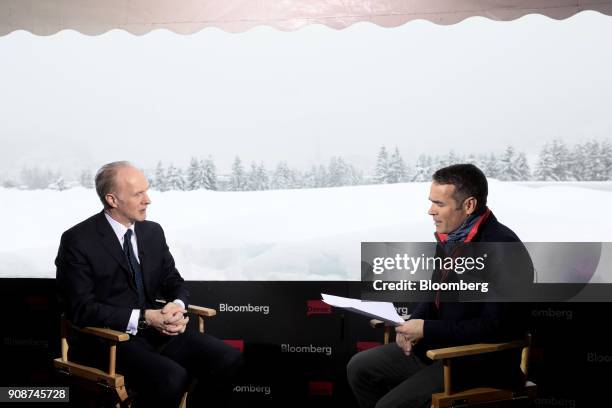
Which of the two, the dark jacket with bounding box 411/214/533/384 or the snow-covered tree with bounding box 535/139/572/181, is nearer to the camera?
the dark jacket with bounding box 411/214/533/384

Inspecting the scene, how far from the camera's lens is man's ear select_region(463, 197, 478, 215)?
303 centimetres

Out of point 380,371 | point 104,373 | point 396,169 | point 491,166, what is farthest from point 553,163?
point 104,373

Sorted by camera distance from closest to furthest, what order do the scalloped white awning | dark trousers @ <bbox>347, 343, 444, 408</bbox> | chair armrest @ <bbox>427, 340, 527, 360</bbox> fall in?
chair armrest @ <bbox>427, 340, 527, 360</bbox>, dark trousers @ <bbox>347, 343, 444, 408</bbox>, the scalloped white awning

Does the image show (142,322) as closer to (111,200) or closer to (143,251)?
(143,251)

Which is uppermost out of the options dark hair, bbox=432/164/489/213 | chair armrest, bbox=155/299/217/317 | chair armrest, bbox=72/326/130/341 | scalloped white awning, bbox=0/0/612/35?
scalloped white awning, bbox=0/0/612/35

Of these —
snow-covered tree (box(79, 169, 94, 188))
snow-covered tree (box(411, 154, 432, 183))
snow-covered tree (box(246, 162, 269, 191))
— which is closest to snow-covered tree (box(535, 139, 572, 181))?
snow-covered tree (box(411, 154, 432, 183))

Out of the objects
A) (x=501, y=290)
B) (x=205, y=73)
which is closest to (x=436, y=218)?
(x=501, y=290)

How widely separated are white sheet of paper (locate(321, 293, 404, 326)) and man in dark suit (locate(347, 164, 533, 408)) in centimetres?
6

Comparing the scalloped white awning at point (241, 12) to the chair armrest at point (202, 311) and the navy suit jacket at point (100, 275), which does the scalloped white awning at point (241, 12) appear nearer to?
the navy suit jacket at point (100, 275)

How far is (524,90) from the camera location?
376 centimetres

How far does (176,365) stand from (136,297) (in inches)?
16.4

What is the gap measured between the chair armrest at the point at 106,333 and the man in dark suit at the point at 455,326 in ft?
3.49

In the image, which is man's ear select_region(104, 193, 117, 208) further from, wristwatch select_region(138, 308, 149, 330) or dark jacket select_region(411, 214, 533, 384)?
dark jacket select_region(411, 214, 533, 384)

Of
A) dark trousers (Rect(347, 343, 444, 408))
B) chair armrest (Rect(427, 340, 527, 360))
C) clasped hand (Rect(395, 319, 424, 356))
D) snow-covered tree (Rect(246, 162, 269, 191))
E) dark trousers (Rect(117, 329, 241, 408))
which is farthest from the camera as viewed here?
snow-covered tree (Rect(246, 162, 269, 191))
